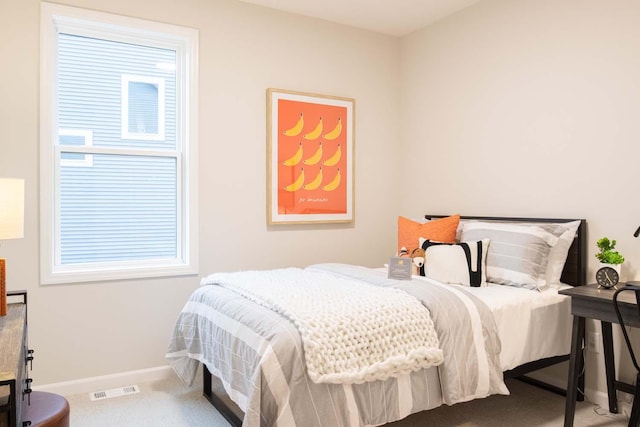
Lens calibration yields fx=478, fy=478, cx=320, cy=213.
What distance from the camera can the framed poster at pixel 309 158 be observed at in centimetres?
367

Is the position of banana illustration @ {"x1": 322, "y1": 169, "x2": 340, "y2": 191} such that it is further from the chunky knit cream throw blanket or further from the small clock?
the small clock

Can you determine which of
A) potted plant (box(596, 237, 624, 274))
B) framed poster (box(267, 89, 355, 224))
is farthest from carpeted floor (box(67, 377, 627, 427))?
framed poster (box(267, 89, 355, 224))

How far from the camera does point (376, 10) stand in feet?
12.1

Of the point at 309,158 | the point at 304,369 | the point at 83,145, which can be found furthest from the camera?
the point at 309,158

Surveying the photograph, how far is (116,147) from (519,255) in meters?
2.68

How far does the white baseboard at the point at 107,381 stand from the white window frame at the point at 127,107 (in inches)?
62.7

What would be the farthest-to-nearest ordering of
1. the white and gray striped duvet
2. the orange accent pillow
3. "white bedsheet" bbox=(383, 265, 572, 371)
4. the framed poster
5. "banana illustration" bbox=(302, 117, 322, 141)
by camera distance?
"banana illustration" bbox=(302, 117, 322, 141) < the framed poster < the orange accent pillow < "white bedsheet" bbox=(383, 265, 572, 371) < the white and gray striped duvet

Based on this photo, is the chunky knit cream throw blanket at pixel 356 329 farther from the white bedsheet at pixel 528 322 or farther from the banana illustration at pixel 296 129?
the banana illustration at pixel 296 129

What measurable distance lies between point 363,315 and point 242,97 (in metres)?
2.11

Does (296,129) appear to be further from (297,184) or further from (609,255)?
(609,255)

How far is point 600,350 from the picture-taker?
284 centimetres

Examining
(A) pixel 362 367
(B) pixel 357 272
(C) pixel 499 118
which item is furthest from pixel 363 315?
(C) pixel 499 118

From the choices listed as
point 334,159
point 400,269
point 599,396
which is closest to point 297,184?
point 334,159

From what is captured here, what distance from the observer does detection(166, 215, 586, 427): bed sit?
6.05 ft
